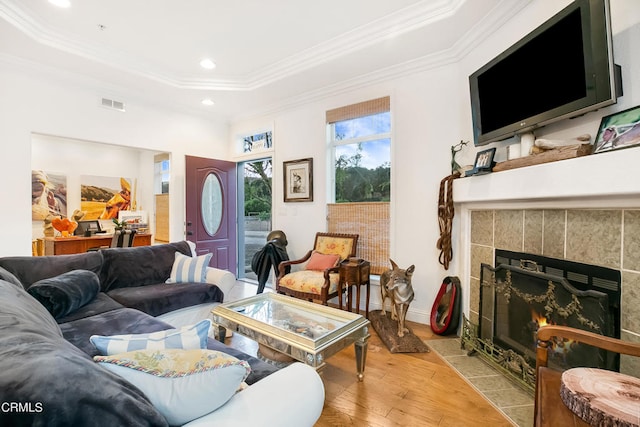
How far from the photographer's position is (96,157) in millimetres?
5598

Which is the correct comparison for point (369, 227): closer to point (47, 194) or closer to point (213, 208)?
point (213, 208)

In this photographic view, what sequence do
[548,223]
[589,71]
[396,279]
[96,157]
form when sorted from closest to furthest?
[589,71]
[548,223]
[396,279]
[96,157]

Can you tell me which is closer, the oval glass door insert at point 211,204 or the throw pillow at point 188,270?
the throw pillow at point 188,270

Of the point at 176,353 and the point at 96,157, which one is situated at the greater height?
the point at 96,157

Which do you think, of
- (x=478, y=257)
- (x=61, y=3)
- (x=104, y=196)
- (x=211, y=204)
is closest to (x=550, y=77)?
(x=478, y=257)

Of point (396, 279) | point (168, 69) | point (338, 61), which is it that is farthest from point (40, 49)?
point (396, 279)

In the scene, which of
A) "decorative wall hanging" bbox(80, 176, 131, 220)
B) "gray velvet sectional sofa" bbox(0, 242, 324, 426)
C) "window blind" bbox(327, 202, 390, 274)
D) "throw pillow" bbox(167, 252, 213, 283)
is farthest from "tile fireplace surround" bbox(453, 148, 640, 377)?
"decorative wall hanging" bbox(80, 176, 131, 220)

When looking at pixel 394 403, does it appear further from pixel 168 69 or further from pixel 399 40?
pixel 168 69

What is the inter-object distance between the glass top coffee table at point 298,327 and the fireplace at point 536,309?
1093 millimetres

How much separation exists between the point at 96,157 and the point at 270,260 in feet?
14.1

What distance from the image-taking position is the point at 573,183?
1661 mm

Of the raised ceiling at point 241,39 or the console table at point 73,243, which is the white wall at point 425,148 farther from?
the console table at point 73,243

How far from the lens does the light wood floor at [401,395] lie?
5.76 feet

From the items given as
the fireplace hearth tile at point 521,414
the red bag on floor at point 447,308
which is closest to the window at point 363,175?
the red bag on floor at point 447,308
